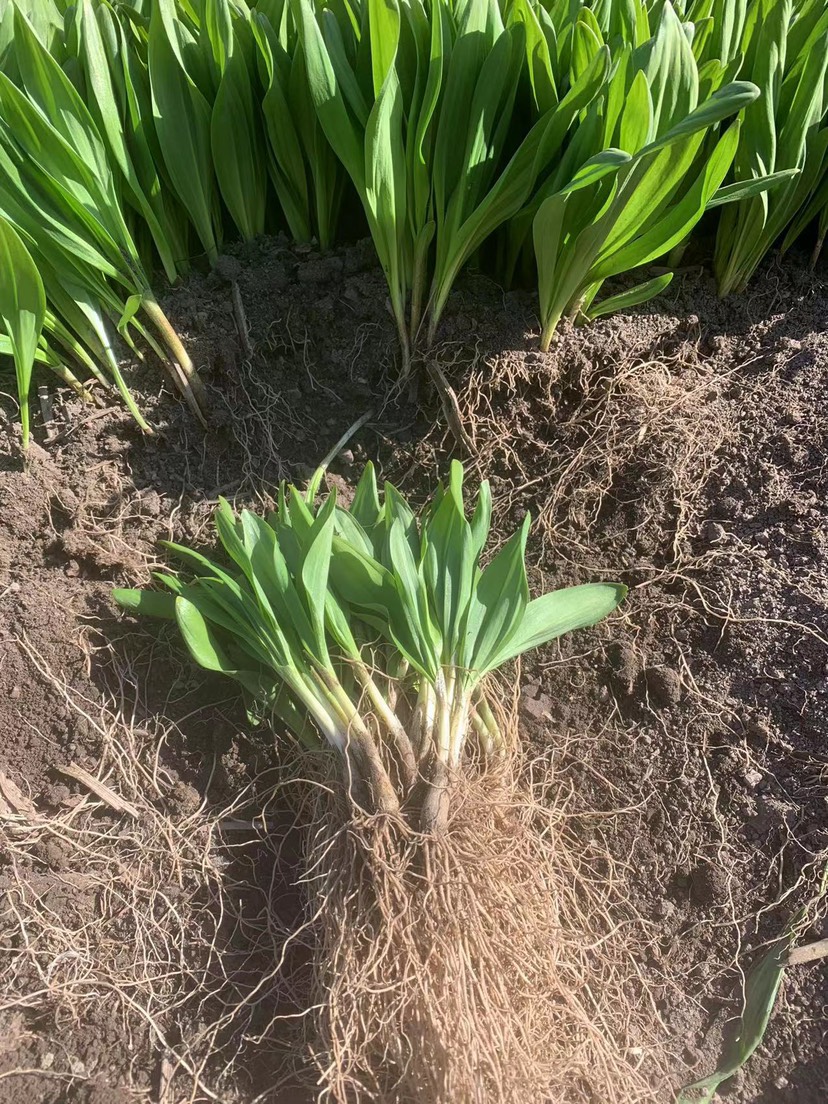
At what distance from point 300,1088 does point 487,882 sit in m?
0.35

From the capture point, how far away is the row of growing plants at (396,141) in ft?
3.34

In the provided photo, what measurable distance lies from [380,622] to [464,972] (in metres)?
0.45

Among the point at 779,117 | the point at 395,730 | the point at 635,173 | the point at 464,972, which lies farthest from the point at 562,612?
the point at 779,117

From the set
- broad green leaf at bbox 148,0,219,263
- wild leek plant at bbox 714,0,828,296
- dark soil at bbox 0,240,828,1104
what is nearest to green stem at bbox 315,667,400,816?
dark soil at bbox 0,240,828,1104

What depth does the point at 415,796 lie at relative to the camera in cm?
102

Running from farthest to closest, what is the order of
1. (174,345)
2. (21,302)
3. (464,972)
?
(174,345)
(21,302)
(464,972)

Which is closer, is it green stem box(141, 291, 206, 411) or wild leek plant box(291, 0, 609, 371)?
wild leek plant box(291, 0, 609, 371)

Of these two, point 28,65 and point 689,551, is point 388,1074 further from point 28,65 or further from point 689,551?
point 28,65

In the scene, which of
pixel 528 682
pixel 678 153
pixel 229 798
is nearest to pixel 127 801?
pixel 229 798

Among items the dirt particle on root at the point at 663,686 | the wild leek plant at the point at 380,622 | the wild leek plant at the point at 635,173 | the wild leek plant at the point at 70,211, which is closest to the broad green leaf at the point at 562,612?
the wild leek plant at the point at 380,622

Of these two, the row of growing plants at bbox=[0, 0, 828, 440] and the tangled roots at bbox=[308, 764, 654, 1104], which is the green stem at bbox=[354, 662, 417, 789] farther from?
the row of growing plants at bbox=[0, 0, 828, 440]

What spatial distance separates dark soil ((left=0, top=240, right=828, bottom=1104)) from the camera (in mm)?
1026

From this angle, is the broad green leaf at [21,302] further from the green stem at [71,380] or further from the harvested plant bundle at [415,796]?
the harvested plant bundle at [415,796]

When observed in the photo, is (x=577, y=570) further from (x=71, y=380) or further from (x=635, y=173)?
(x=71, y=380)
